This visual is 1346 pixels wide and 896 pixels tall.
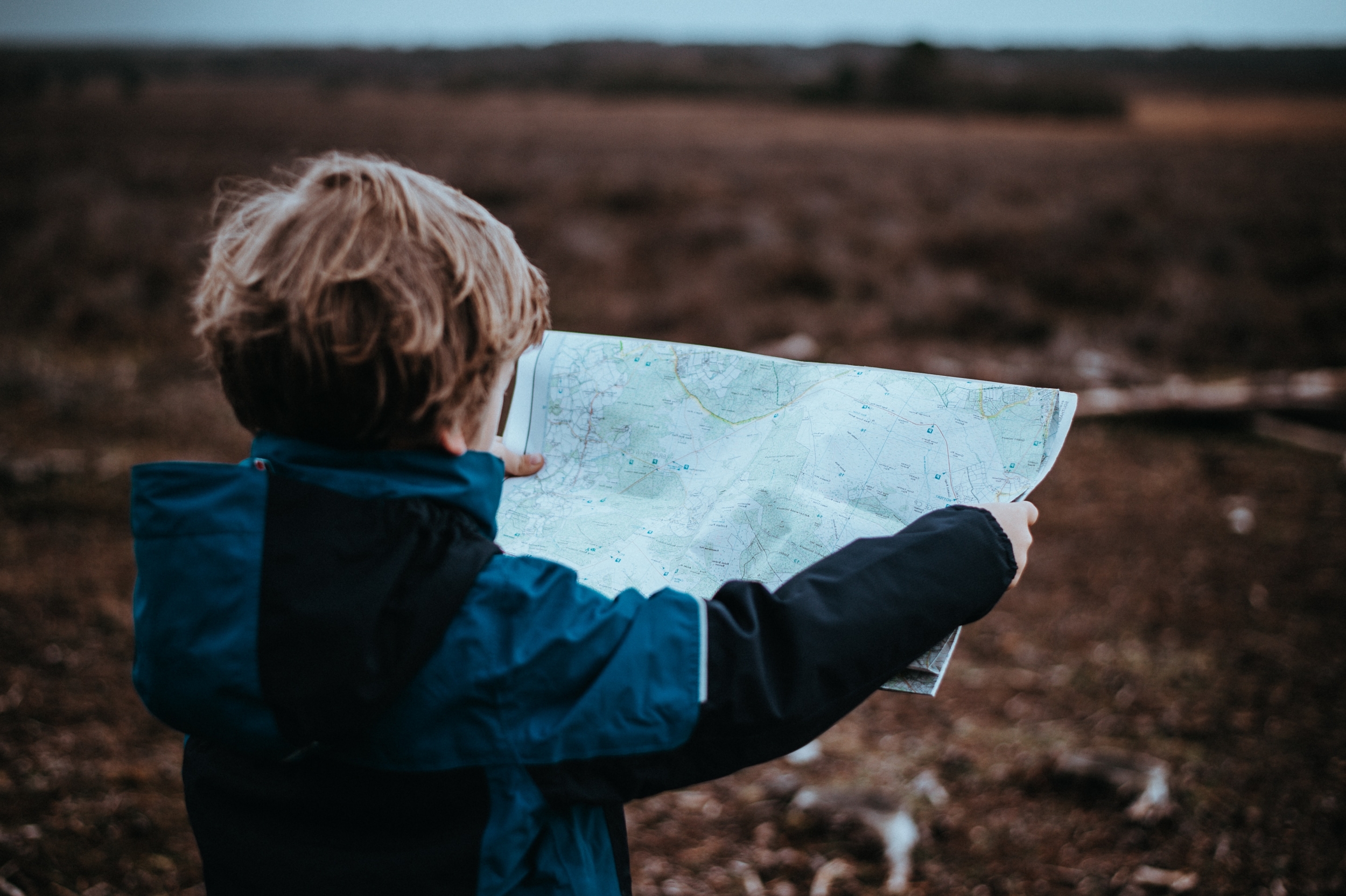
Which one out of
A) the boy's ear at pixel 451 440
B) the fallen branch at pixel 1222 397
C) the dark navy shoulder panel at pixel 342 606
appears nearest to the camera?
the dark navy shoulder panel at pixel 342 606

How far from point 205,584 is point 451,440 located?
0.28 meters

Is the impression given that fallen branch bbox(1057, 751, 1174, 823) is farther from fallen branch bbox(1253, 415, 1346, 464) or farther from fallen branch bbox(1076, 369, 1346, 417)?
fallen branch bbox(1253, 415, 1346, 464)

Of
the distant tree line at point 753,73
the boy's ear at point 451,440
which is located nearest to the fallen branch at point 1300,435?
the boy's ear at point 451,440

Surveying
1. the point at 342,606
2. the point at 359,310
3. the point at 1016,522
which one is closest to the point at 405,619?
the point at 342,606

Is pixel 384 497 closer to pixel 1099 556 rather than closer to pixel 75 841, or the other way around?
pixel 75 841

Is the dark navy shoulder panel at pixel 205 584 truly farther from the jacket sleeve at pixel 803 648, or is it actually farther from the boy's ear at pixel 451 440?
the jacket sleeve at pixel 803 648

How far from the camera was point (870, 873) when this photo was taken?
7.53 feet

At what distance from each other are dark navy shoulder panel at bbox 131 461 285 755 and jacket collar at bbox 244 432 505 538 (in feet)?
0.16

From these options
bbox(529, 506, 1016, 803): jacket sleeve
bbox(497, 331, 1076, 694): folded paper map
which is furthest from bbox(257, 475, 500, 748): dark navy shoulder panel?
bbox(497, 331, 1076, 694): folded paper map

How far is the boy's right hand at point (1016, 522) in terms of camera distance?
3.43 ft

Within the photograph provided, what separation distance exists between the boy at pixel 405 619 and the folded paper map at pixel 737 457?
0.20 m

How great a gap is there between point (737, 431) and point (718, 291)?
8453 millimetres

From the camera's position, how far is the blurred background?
241cm

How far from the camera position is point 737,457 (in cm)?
127
